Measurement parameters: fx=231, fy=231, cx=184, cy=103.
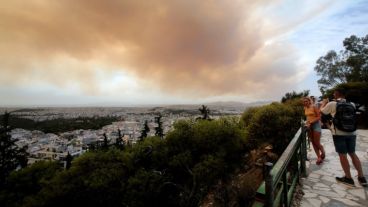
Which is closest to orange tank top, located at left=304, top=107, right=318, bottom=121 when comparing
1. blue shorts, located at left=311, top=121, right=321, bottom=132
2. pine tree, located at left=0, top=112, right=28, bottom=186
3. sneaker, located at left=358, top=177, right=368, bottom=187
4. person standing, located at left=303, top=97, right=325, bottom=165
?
person standing, located at left=303, top=97, right=325, bottom=165

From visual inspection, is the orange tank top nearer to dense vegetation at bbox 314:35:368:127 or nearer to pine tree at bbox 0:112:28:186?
dense vegetation at bbox 314:35:368:127

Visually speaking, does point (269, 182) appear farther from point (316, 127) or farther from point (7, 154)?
point (7, 154)

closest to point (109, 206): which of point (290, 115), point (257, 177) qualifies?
point (257, 177)

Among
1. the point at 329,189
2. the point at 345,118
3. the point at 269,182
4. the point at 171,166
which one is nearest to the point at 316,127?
the point at 345,118

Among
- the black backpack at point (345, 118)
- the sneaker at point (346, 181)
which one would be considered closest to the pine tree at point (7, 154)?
the sneaker at point (346, 181)

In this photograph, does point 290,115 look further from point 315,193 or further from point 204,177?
point 315,193

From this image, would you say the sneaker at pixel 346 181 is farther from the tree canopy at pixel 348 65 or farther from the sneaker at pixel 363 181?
the tree canopy at pixel 348 65
